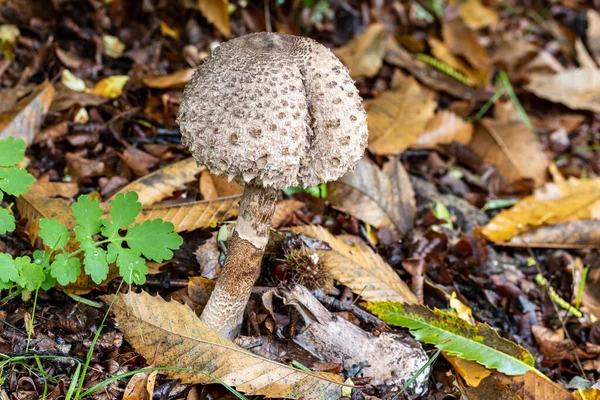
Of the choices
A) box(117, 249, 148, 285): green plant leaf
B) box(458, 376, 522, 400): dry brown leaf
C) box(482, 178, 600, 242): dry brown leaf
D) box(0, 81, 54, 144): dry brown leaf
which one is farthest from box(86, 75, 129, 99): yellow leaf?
box(458, 376, 522, 400): dry brown leaf

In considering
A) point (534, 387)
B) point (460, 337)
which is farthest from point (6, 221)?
point (534, 387)

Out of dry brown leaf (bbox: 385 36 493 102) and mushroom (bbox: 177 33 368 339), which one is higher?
mushroom (bbox: 177 33 368 339)

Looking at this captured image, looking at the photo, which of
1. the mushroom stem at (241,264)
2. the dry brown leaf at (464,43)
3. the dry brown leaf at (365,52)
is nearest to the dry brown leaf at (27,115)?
the mushroom stem at (241,264)

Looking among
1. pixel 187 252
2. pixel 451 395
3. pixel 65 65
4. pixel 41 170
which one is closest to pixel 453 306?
pixel 451 395

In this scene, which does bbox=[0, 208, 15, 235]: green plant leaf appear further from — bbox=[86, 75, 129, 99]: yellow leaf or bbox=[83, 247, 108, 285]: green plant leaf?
bbox=[86, 75, 129, 99]: yellow leaf

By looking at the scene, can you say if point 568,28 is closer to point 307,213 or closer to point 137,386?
point 307,213

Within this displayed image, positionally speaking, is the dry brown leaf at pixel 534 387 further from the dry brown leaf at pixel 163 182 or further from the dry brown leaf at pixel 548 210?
the dry brown leaf at pixel 163 182

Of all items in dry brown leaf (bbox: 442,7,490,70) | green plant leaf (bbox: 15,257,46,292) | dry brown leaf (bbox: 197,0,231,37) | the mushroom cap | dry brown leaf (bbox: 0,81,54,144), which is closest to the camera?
the mushroom cap
